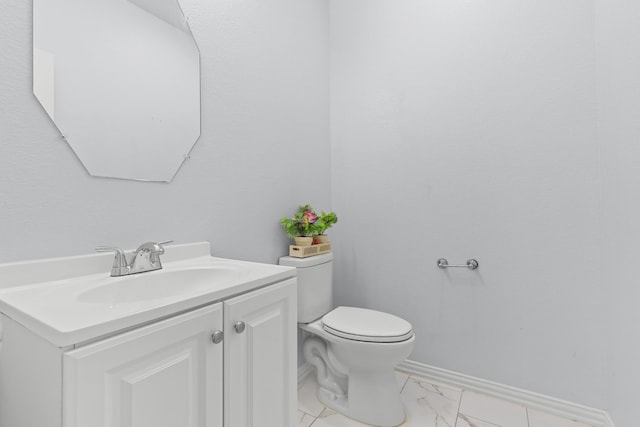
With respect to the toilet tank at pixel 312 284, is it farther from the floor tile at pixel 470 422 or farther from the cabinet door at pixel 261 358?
the floor tile at pixel 470 422

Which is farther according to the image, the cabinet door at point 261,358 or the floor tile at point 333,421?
the floor tile at point 333,421

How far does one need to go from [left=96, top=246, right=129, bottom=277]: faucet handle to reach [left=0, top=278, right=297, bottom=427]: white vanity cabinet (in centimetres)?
27

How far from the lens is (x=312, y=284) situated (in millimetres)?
1587

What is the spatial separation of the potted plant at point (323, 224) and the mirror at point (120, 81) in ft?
2.44

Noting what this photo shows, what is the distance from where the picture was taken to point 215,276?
3.39ft

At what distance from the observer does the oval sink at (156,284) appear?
0.83 m

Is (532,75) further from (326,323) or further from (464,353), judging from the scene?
(326,323)

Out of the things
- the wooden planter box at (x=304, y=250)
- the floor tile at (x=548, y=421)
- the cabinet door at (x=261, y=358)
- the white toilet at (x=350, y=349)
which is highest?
the wooden planter box at (x=304, y=250)

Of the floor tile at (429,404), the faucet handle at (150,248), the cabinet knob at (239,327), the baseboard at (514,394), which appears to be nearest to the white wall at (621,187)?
the baseboard at (514,394)

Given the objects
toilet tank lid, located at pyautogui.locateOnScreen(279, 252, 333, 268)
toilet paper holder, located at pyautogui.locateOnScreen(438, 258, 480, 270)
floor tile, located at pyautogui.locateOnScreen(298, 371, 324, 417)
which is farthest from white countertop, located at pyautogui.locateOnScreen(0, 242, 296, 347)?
toilet paper holder, located at pyautogui.locateOnScreen(438, 258, 480, 270)

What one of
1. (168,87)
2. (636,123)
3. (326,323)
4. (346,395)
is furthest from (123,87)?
(636,123)

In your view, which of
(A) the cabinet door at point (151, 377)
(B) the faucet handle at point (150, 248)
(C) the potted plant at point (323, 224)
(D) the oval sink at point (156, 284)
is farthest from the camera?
(C) the potted plant at point (323, 224)

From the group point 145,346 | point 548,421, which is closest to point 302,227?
point 145,346

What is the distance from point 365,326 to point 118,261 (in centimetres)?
105
